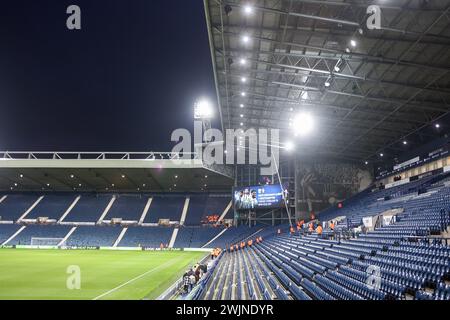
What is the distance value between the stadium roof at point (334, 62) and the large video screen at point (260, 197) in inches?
449

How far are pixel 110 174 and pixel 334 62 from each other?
105 feet

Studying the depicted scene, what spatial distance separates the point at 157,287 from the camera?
16219 millimetres

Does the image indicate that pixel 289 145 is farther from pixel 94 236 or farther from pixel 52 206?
pixel 52 206

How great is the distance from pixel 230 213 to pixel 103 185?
18840mm

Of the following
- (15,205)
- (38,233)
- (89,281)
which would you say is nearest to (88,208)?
(38,233)

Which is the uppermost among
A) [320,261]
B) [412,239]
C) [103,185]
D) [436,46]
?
[436,46]

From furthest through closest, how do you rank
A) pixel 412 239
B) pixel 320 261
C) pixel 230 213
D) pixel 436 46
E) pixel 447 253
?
pixel 230 213, pixel 436 46, pixel 320 261, pixel 412 239, pixel 447 253

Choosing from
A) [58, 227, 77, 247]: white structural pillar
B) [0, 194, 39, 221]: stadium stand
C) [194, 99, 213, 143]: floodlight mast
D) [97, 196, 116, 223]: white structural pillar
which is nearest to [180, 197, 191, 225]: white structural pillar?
[97, 196, 116, 223]: white structural pillar

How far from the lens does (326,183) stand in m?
39.9

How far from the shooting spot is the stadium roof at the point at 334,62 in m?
14.4

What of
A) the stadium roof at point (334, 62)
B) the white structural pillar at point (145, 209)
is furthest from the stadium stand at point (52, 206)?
the stadium roof at point (334, 62)
